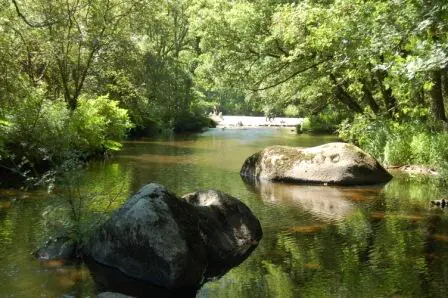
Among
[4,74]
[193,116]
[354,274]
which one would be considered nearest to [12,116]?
[4,74]

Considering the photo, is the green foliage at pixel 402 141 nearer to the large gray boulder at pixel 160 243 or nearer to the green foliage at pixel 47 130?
the large gray boulder at pixel 160 243

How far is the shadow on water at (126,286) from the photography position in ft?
24.1

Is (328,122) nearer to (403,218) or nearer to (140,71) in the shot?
(140,71)

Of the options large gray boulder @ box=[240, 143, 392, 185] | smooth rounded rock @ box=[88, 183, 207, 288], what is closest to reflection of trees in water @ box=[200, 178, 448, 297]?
smooth rounded rock @ box=[88, 183, 207, 288]

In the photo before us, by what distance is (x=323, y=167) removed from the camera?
53.8ft

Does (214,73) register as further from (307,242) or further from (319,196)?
(307,242)

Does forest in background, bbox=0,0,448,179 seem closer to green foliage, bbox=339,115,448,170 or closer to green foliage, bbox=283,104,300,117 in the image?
green foliage, bbox=339,115,448,170

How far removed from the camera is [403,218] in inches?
449

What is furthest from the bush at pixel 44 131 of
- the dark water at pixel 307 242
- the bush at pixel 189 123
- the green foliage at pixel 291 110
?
the bush at pixel 189 123

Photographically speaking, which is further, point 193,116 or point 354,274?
point 193,116

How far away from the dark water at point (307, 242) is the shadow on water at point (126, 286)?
0.26 feet

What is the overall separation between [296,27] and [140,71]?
41.7ft

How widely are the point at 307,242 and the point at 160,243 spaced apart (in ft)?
10.7

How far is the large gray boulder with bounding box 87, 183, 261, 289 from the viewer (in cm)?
763
